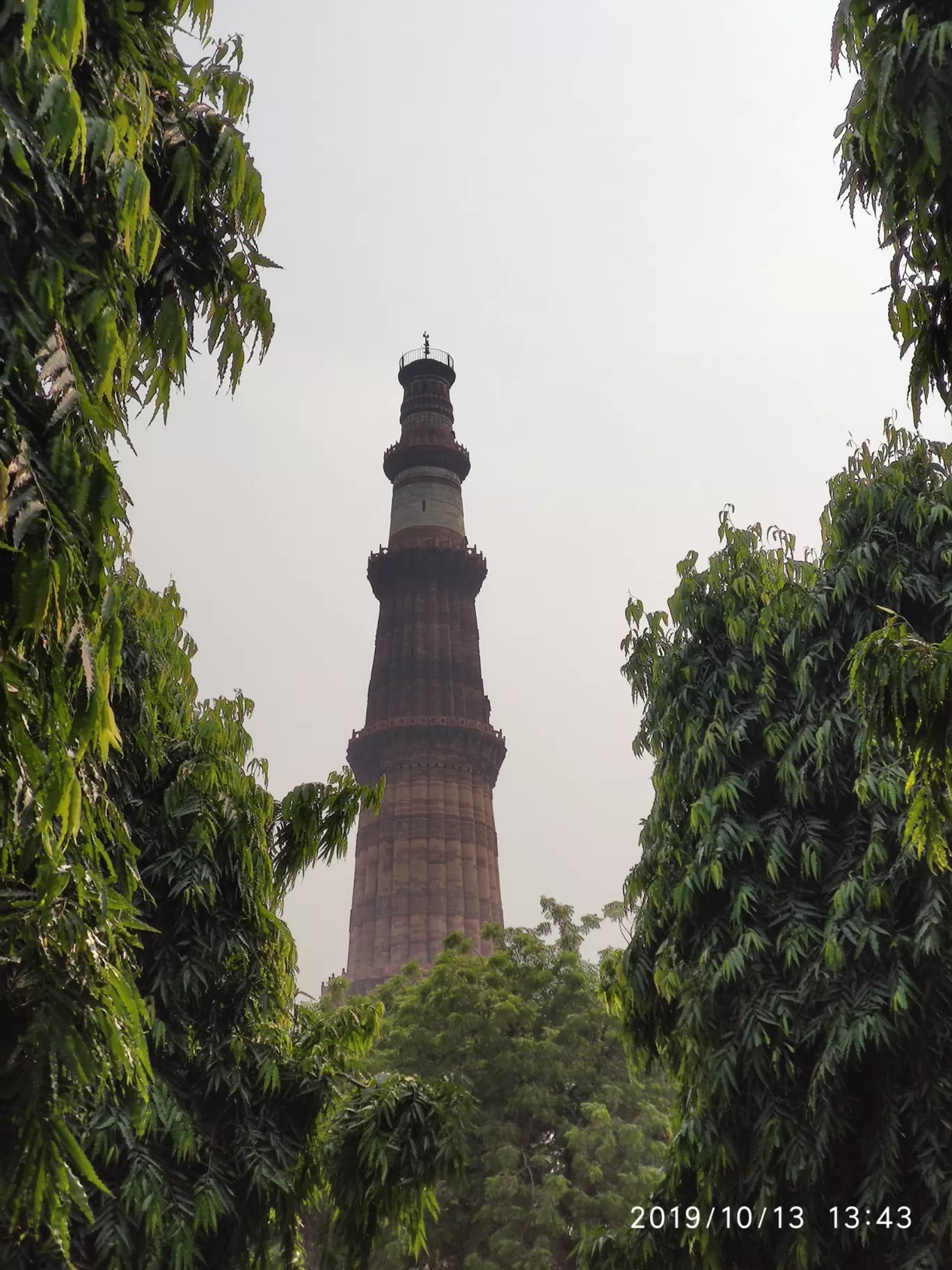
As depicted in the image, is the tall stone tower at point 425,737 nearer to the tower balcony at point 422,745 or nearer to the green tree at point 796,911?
the tower balcony at point 422,745

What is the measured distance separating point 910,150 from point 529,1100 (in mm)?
18528

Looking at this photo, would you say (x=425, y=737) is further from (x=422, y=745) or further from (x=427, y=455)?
(x=427, y=455)

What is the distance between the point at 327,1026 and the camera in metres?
10.2

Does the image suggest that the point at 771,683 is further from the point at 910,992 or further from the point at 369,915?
the point at 369,915

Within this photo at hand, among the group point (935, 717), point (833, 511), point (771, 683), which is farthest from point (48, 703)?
point (833, 511)

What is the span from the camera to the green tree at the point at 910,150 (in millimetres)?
3951

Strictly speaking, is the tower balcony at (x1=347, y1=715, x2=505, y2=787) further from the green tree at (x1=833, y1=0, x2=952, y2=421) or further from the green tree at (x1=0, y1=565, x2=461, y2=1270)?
the green tree at (x1=833, y1=0, x2=952, y2=421)

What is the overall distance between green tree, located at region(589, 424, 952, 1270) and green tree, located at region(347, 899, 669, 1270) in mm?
8103

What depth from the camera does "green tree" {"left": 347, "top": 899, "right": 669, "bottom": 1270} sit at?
1891cm

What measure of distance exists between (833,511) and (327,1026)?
6850 millimetres

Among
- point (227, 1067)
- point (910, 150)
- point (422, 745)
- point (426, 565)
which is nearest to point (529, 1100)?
point (227, 1067)

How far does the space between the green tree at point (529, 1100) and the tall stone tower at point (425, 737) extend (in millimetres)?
14805
